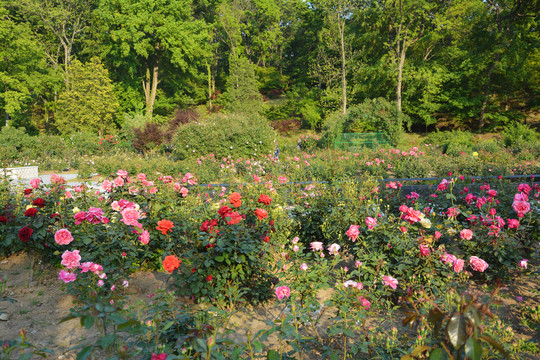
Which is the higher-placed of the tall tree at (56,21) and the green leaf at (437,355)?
the tall tree at (56,21)

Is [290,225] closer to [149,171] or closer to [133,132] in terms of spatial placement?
[149,171]

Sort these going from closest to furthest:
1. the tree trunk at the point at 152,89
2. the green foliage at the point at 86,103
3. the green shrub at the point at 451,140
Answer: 1. the green shrub at the point at 451,140
2. the green foliage at the point at 86,103
3. the tree trunk at the point at 152,89

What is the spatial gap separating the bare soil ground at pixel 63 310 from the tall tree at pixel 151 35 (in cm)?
2429

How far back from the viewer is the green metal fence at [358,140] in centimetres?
1714

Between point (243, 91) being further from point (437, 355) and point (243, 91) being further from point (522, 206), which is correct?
point (437, 355)

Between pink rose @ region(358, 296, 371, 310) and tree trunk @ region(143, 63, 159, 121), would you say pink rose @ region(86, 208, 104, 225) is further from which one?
tree trunk @ region(143, 63, 159, 121)

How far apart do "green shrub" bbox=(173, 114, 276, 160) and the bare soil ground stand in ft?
27.3

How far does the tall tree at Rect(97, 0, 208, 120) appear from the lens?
83.5 feet

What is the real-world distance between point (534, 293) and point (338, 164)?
671 cm

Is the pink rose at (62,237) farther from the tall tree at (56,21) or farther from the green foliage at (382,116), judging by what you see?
the tall tree at (56,21)

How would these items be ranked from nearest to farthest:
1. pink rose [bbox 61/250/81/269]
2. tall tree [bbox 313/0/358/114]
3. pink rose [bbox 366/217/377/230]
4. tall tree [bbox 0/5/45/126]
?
1. pink rose [bbox 61/250/81/269]
2. pink rose [bbox 366/217/377/230]
3. tall tree [bbox 0/5/45/126]
4. tall tree [bbox 313/0/358/114]

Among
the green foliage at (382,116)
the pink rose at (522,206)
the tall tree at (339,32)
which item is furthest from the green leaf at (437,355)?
the tall tree at (339,32)

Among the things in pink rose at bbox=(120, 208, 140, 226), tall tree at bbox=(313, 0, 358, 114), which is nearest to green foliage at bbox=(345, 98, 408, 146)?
tall tree at bbox=(313, 0, 358, 114)

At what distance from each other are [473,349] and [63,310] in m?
3.32
